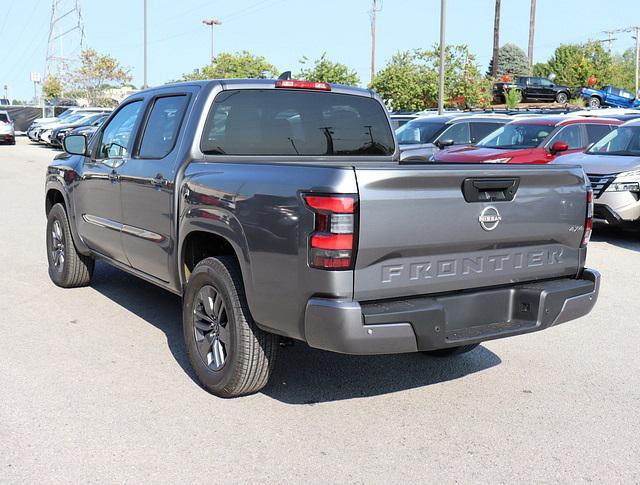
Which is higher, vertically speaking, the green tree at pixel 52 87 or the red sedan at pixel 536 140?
the green tree at pixel 52 87

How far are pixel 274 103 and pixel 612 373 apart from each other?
2929 mm

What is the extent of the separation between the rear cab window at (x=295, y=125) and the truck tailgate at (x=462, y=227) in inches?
63.6

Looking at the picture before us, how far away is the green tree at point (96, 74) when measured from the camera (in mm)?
66625

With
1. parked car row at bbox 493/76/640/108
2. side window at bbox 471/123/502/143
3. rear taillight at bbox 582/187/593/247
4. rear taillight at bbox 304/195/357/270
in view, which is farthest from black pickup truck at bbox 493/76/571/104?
rear taillight at bbox 304/195/357/270

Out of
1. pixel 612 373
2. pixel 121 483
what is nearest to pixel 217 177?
pixel 121 483

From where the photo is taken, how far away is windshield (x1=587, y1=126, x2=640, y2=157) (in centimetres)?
1202

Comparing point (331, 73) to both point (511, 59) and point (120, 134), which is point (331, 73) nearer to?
point (120, 134)

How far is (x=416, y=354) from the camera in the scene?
5.68m

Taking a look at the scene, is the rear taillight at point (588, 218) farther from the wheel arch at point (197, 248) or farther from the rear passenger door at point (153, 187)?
the rear passenger door at point (153, 187)

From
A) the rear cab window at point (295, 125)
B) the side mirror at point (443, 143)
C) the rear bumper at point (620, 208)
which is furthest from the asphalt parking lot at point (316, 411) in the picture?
the side mirror at point (443, 143)

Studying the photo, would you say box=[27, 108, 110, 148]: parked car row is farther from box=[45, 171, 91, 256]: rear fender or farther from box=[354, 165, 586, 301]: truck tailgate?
box=[354, 165, 586, 301]: truck tailgate

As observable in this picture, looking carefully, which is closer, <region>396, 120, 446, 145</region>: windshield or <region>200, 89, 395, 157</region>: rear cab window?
<region>200, 89, 395, 157</region>: rear cab window

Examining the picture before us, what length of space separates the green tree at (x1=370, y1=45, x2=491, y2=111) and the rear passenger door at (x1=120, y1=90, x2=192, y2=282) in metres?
31.8

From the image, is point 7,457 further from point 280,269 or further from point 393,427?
point 393,427
